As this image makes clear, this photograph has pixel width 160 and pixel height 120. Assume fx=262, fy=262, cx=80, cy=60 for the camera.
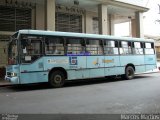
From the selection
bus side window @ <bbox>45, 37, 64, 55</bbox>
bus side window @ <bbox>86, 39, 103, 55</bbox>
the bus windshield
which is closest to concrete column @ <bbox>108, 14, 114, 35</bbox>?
bus side window @ <bbox>86, 39, 103, 55</bbox>

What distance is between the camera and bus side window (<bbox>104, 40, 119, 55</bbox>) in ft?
55.1

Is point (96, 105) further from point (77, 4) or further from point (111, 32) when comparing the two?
point (111, 32)

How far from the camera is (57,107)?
855 centimetres

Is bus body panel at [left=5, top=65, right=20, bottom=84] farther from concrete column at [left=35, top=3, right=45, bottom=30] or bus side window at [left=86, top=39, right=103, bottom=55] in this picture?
concrete column at [left=35, top=3, right=45, bottom=30]

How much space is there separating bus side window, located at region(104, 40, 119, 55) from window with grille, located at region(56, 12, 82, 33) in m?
7.64

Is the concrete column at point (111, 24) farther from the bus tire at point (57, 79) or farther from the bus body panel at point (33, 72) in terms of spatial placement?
the bus body panel at point (33, 72)

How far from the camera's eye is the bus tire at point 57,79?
46.2 ft

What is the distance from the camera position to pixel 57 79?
14.3 meters

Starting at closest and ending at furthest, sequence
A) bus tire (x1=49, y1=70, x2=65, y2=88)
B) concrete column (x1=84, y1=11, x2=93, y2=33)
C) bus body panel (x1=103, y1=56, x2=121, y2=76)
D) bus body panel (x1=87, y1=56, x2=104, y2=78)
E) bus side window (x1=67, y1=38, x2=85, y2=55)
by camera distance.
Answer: bus tire (x1=49, y1=70, x2=65, y2=88), bus side window (x1=67, y1=38, x2=85, y2=55), bus body panel (x1=87, y1=56, x2=104, y2=78), bus body panel (x1=103, y1=56, x2=121, y2=76), concrete column (x1=84, y1=11, x2=93, y2=33)

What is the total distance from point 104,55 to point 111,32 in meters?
13.1

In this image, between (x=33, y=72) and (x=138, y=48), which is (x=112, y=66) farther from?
(x=33, y=72)

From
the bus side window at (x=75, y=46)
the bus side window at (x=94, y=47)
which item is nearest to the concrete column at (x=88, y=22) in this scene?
the bus side window at (x=94, y=47)

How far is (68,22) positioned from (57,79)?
11.2 m

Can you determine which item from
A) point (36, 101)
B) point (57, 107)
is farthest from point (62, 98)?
point (57, 107)
